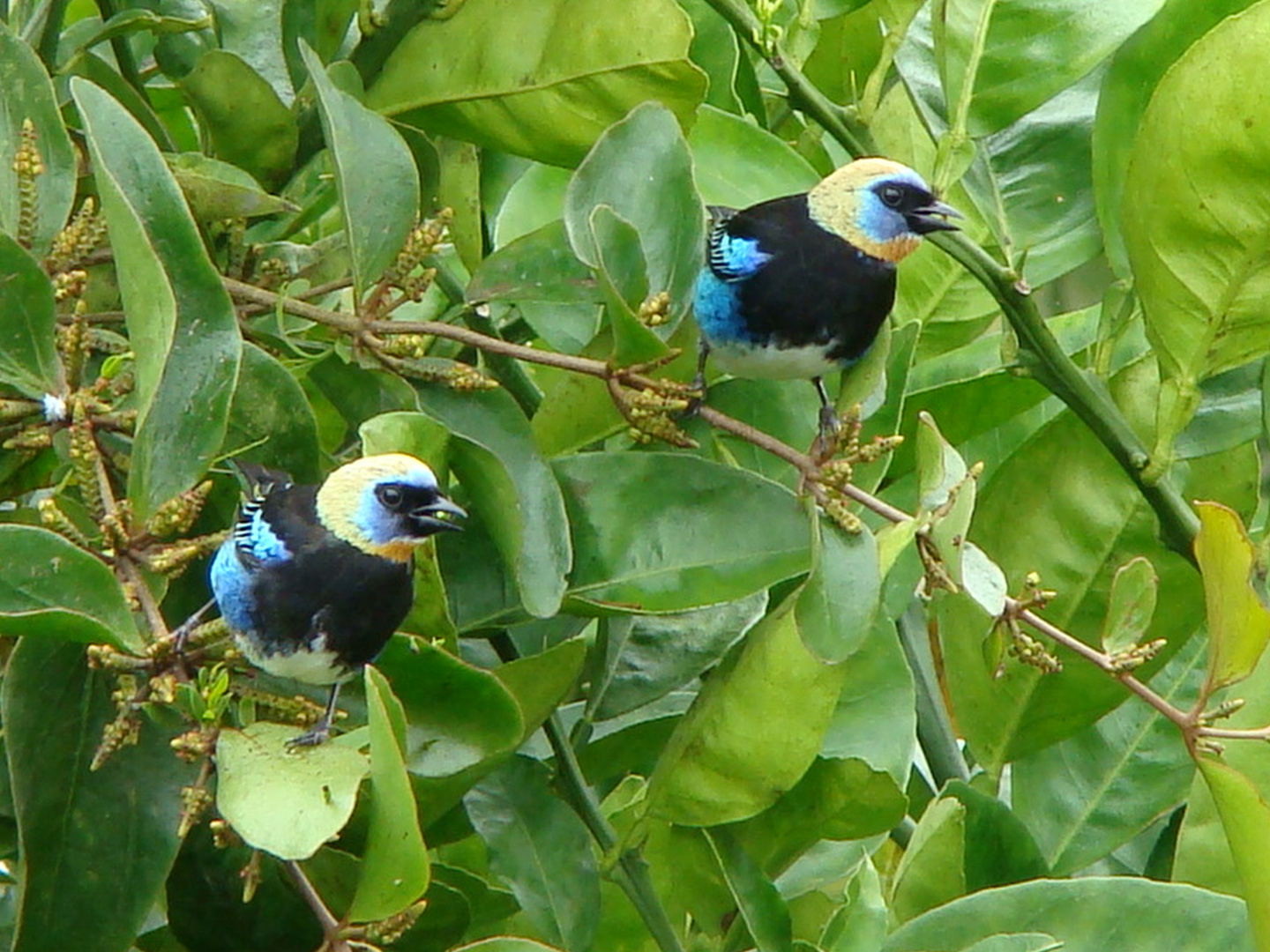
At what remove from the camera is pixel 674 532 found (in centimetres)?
152

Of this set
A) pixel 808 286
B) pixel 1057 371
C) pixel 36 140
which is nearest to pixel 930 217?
pixel 808 286

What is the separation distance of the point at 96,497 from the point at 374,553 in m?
0.22

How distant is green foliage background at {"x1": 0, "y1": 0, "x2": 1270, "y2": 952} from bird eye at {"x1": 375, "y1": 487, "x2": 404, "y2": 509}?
46 millimetres

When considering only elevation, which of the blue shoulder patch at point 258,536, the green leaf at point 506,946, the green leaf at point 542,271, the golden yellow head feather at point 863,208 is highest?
the green leaf at point 542,271

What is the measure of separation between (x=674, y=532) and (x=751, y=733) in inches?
6.4

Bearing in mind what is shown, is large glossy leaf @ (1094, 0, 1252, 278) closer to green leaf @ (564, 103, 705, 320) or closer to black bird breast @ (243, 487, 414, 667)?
green leaf @ (564, 103, 705, 320)

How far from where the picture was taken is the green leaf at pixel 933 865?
1527mm

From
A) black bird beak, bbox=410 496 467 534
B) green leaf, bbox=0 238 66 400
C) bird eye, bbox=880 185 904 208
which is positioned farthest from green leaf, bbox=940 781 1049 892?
green leaf, bbox=0 238 66 400

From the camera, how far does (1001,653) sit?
1556mm

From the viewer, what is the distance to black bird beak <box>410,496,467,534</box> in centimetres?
148

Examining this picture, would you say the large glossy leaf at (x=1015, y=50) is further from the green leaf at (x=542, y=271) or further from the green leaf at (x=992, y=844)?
the green leaf at (x=992, y=844)

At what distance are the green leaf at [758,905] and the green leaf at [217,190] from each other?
0.64 metres

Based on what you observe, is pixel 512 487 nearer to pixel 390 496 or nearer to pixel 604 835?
pixel 390 496

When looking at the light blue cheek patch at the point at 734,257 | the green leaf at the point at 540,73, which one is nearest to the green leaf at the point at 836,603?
the green leaf at the point at 540,73
